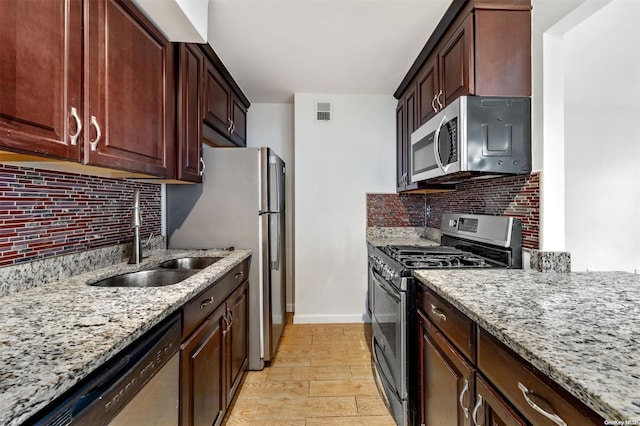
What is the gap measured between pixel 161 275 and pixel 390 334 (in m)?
1.38

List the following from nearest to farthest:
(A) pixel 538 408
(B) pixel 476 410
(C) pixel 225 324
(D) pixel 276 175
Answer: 1. (A) pixel 538 408
2. (B) pixel 476 410
3. (C) pixel 225 324
4. (D) pixel 276 175

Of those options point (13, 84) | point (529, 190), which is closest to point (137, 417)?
point (13, 84)

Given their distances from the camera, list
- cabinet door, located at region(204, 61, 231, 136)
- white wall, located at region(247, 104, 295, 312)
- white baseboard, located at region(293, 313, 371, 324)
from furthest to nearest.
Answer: white wall, located at region(247, 104, 295, 312)
white baseboard, located at region(293, 313, 371, 324)
cabinet door, located at region(204, 61, 231, 136)

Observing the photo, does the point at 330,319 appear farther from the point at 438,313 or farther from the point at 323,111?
the point at 323,111

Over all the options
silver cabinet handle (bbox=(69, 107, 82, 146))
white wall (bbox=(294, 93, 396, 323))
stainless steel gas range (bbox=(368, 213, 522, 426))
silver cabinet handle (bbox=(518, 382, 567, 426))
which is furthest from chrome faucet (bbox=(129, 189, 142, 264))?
silver cabinet handle (bbox=(518, 382, 567, 426))

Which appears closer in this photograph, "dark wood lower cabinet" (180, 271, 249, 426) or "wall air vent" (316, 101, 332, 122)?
"dark wood lower cabinet" (180, 271, 249, 426)

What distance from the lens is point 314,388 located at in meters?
1.99

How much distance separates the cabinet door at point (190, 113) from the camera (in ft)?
5.73

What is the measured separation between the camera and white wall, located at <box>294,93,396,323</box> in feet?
10.2

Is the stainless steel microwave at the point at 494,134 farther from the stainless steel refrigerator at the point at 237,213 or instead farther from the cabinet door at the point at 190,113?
the cabinet door at the point at 190,113

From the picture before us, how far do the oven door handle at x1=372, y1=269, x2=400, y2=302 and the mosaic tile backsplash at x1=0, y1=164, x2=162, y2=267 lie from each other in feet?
5.52

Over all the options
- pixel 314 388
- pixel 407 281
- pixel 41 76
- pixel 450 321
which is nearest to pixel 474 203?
pixel 407 281

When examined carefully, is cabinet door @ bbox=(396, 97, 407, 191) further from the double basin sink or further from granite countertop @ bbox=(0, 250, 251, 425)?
granite countertop @ bbox=(0, 250, 251, 425)

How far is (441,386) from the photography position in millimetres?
1231
